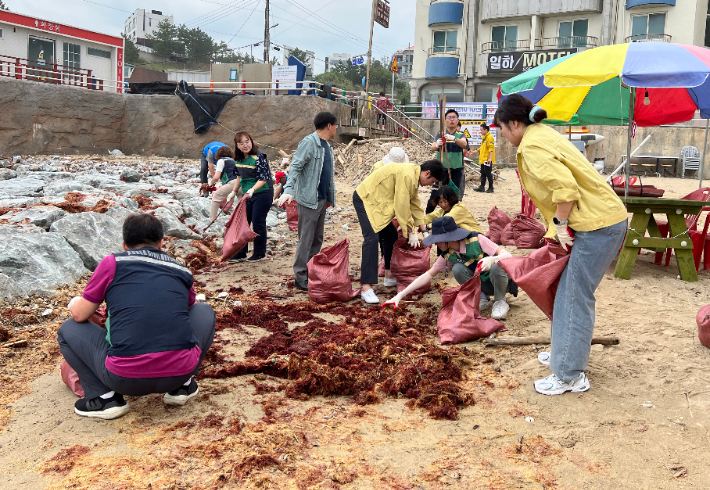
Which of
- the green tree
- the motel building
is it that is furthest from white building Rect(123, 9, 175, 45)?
the motel building

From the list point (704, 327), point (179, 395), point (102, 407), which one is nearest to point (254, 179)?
point (179, 395)

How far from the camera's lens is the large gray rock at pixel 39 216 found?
6.40 meters

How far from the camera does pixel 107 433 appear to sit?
289 centimetres

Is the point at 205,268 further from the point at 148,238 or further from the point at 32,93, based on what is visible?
the point at 32,93

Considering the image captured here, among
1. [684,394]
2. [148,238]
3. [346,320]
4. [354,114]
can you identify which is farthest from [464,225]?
[354,114]

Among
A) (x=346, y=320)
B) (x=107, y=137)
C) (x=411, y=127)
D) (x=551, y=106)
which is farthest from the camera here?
(x=411, y=127)

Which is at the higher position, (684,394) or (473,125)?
(473,125)

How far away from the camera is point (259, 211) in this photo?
22.5ft

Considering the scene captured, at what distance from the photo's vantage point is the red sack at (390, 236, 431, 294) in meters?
5.71

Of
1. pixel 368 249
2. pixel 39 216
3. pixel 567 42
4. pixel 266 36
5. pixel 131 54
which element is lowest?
pixel 368 249

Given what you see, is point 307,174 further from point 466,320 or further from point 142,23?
point 142,23

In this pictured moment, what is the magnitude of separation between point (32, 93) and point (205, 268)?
15.2 m

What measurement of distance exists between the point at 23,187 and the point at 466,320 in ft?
27.1

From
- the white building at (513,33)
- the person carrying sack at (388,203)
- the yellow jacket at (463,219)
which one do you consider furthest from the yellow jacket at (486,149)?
the white building at (513,33)
